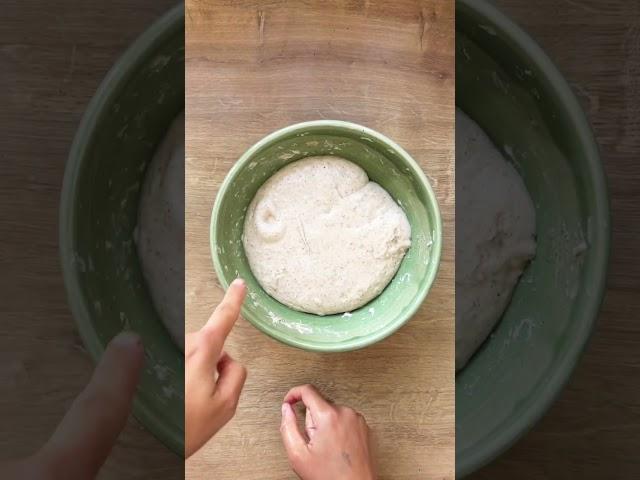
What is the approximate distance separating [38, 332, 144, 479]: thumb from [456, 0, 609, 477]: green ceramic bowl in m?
0.63

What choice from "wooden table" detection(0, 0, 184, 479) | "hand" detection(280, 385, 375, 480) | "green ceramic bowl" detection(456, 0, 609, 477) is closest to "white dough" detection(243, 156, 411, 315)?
"hand" detection(280, 385, 375, 480)

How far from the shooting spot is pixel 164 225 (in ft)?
2.72

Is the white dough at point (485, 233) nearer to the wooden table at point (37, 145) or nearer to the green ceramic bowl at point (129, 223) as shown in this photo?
the green ceramic bowl at point (129, 223)

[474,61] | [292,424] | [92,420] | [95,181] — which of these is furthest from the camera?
[474,61]

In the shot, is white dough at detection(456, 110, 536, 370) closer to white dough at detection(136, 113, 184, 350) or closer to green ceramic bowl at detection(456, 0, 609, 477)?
green ceramic bowl at detection(456, 0, 609, 477)

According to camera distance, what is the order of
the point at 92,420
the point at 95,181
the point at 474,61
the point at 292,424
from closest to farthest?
the point at 92,420 < the point at 95,181 < the point at 292,424 < the point at 474,61

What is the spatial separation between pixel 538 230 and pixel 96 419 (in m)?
0.78

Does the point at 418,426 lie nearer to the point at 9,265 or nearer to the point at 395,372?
the point at 395,372

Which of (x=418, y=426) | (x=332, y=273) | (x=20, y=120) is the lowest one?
(x=418, y=426)

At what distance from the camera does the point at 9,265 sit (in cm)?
24

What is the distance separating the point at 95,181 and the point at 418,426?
52 centimetres

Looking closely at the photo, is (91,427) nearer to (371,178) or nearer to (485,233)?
(371,178)

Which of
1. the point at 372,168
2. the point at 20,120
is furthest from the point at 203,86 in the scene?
the point at 20,120

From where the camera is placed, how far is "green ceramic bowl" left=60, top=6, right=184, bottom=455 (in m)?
0.48
